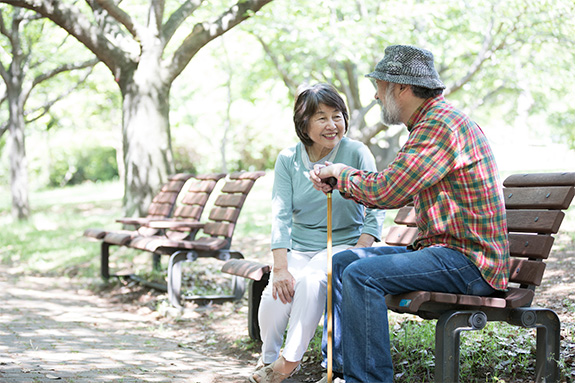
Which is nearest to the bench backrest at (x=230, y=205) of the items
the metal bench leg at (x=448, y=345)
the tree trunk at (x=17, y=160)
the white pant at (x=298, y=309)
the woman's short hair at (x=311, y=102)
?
the woman's short hair at (x=311, y=102)

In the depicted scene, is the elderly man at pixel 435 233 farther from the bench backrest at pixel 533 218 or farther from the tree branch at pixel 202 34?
the tree branch at pixel 202 34

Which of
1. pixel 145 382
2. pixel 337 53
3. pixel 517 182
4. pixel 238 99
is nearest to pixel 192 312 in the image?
pixel 145 382

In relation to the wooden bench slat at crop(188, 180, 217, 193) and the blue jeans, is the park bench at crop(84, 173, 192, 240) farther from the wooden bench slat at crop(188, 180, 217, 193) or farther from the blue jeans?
the blue jeans

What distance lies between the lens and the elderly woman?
3619mm

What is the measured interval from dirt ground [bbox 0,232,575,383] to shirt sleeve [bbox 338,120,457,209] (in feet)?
4.11

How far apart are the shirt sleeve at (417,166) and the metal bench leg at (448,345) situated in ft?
1.84

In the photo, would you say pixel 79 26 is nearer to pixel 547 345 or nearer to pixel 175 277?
pixel 175 277

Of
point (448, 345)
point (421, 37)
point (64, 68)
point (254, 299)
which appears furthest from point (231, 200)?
point (64, 68)

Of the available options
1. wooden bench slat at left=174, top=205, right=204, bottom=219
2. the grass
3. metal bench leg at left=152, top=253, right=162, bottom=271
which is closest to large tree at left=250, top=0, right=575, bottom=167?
the grass

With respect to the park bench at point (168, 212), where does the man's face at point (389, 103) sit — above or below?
above

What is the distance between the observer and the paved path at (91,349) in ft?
12.8

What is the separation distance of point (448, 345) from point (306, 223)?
139cm

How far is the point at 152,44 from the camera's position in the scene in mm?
8703

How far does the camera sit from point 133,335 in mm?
5316
